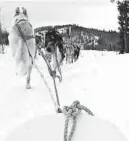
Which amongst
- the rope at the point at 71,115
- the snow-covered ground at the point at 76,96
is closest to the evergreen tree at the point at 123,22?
the snow-covered ground at the point at 76,96

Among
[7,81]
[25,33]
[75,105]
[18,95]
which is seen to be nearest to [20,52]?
[25,33]

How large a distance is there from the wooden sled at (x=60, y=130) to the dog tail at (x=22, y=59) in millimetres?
5608

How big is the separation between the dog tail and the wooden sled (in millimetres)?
5608

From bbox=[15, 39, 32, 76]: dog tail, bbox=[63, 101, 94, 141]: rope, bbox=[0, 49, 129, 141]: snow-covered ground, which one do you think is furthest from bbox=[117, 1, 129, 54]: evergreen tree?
bbox=[63, 101, 94, 141]: rope

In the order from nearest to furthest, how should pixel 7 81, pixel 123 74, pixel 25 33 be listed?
pixel 25 33, pixel 123 74, pixel 7 81

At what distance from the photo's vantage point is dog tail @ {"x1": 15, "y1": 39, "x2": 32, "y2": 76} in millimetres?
7716

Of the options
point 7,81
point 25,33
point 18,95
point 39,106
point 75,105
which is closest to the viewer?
point 75,105

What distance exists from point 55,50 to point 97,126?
7416 millimetres

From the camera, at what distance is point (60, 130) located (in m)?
2.05

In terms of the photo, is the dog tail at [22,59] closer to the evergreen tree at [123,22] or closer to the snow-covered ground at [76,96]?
the snow-covered ground at [76,96]

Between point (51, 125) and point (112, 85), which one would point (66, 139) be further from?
point (112, 85)

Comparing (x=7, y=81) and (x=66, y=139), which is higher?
(x=66, y=139)

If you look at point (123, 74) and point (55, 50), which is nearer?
point (123, 74)

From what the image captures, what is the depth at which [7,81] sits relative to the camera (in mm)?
9352
